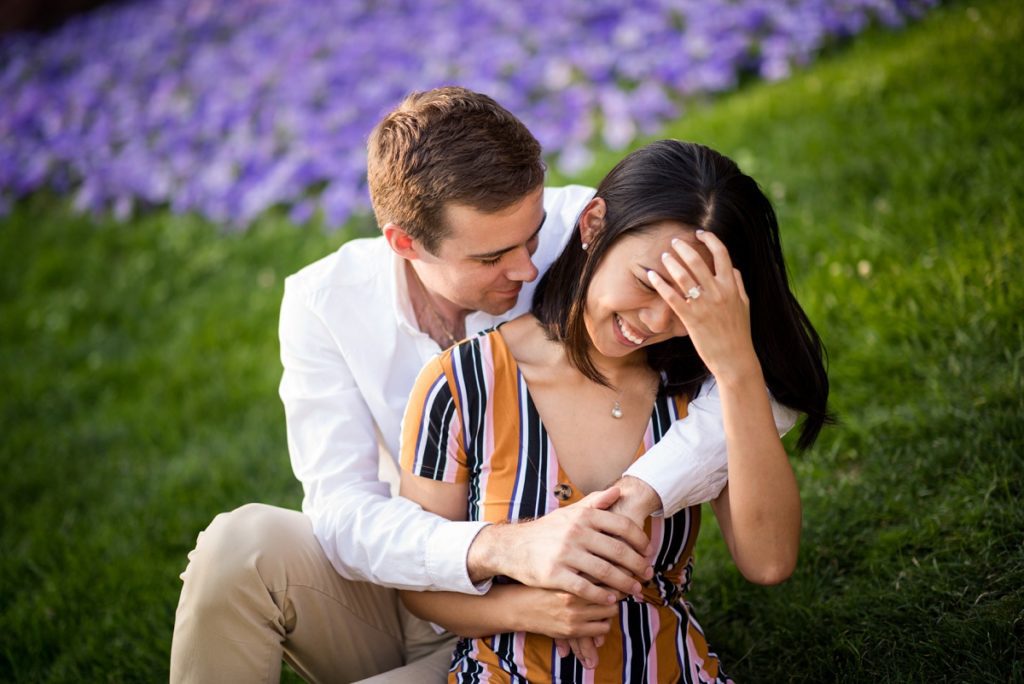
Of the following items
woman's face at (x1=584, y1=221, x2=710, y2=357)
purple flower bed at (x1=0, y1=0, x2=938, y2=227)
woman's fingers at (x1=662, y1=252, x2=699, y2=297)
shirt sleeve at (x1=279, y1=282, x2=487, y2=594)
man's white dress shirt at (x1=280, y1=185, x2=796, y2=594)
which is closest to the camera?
woman's fingers at (x1=662, y1=252, x2=699, y2=297)

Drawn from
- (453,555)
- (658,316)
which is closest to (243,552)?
(453,555)

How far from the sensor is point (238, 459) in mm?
4070

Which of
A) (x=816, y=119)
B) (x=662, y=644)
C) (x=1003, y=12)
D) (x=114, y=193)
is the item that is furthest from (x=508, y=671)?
(x=114, y=193)

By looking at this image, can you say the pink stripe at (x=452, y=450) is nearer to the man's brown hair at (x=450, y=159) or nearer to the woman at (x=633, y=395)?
the woman at (x=633, y=395)

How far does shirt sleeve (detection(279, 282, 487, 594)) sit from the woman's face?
1.67ft

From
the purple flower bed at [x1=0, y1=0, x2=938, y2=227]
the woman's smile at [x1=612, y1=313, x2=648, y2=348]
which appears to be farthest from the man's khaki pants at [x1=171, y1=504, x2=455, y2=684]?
the purple flower bed at [x1=0, y1=0, x2=938, y2=227]

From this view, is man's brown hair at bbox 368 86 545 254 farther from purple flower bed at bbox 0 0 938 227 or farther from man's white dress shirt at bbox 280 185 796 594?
purple flower bed at bbox 0 0 938 227

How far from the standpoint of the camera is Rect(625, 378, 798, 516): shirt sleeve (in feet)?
6.76

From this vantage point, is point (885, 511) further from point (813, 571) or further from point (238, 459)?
point (238, 459)

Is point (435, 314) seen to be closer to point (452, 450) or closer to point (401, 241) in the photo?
point (401, 241)

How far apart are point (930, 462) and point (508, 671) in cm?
143

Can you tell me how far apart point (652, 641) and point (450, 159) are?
120 cm

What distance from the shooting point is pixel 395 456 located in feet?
8.82

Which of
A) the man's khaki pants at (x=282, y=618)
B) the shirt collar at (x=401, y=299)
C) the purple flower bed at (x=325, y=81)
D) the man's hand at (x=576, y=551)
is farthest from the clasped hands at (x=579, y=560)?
the purple flower bed at (x=325, y=81)
